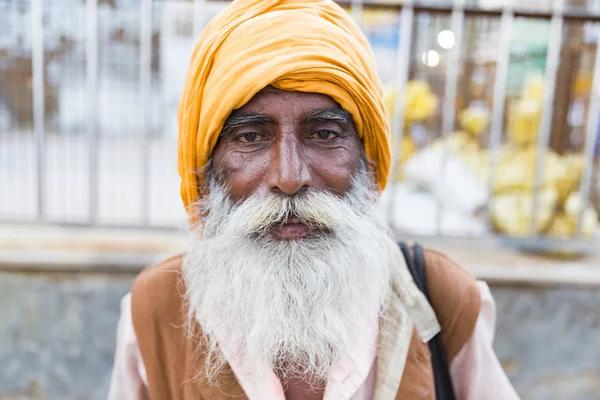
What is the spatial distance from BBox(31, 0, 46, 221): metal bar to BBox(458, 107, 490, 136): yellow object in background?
7.45 ft

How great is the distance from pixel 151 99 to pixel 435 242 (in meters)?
1.70

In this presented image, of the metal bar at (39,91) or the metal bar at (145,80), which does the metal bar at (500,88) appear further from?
the metal bar at (39,91)

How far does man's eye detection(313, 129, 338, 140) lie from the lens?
1360 mm

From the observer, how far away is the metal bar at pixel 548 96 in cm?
273

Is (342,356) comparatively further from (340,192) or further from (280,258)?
(340,192)

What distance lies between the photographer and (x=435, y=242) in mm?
2947

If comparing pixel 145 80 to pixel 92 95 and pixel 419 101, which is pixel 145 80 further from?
pixel 419 101

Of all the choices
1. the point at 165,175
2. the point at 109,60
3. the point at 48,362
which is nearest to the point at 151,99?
the point at 109,60

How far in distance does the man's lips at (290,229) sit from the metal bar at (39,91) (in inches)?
77.1

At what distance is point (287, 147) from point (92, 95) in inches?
71.0

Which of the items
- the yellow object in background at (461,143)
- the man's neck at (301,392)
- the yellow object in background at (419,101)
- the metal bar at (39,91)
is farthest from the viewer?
the yellow object in background at (461,143)

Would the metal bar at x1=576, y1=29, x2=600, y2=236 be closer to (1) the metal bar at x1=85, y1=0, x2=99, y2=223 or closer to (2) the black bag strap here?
(2) the black bag strap

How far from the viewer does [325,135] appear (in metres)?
1.37

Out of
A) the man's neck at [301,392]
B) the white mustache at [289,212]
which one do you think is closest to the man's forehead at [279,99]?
the white mustache at [289,212]
